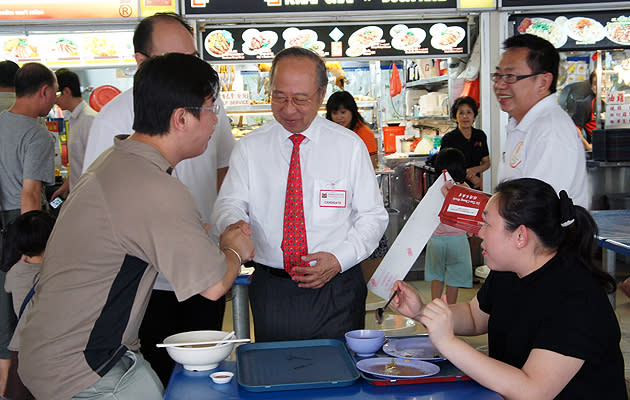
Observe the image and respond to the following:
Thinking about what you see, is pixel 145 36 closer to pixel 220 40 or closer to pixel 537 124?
pixel 537 124

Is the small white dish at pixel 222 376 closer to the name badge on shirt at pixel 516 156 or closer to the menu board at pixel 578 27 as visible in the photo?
the name badge on shirt at pixel 516 156

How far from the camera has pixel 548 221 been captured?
1994 millimetres

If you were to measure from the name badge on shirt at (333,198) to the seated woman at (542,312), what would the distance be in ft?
2.76

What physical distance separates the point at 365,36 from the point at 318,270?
389 centimetres

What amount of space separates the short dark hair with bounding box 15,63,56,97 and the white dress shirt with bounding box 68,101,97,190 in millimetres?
757

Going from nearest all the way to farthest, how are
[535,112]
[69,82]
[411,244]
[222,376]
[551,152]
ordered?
[222,376], [551,152], [535,112], [411,244], [69,82]

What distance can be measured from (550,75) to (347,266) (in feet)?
4.58

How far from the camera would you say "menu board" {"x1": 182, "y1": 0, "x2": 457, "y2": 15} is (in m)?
5.76

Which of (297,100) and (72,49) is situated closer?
(297,100)

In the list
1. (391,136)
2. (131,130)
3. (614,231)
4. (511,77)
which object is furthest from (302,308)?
(391,136)

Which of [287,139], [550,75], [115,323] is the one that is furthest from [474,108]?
[115,323]

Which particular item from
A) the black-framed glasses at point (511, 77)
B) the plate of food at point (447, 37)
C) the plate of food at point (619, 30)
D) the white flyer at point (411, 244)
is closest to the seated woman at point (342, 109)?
the plate of food at point (447, 37)

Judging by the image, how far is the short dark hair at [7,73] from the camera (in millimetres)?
4660

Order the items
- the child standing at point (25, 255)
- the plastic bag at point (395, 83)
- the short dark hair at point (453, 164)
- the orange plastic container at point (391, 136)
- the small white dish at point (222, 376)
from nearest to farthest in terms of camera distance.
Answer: the small white dish at point (222, 376)
the child standing at point (25, 255)
the short dark hair at point (453, 164)
the plastic bag at point (395, 83)
the orange plastic container at point (391, 136)
